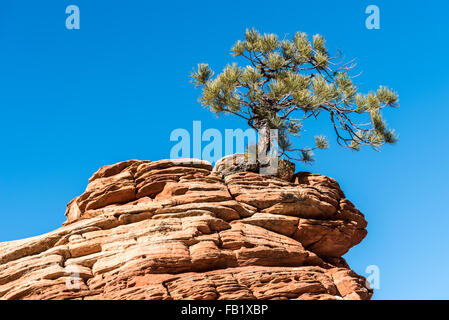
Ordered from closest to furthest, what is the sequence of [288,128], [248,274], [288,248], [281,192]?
[248,274] → [288,248] → [281,192] → [288,128]

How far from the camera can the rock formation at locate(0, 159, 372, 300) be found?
15.2 metres

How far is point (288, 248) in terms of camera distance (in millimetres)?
17125

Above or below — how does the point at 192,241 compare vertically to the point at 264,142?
below

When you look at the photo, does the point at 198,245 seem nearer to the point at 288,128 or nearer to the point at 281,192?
the point at 281,192

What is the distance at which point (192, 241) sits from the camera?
54.0 feet

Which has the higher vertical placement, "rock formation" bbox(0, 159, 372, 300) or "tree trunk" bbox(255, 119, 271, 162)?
"tree trunk" bbox(255, 119, 271, 162)

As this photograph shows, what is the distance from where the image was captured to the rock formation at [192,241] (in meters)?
15.2

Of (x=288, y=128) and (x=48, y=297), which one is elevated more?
(x=288, y=128)

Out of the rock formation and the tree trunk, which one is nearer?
the rock formation

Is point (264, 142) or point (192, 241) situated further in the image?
point (264, 142)
